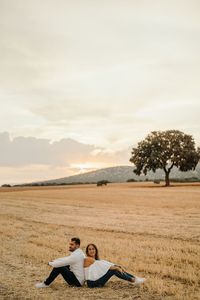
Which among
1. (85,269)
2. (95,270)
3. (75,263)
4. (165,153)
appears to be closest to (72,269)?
(75,263)

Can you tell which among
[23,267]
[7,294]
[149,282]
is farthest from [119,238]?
[7,294]

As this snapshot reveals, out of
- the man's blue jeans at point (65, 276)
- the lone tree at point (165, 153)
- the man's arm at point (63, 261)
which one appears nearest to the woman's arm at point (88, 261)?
the man's arm at point (63, 261)

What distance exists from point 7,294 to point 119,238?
10686mm

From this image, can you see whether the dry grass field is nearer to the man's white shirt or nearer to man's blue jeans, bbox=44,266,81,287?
man's blue jeans, bbox=44,266,81,287

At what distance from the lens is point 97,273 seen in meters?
12.3

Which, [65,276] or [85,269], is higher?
[85,269]

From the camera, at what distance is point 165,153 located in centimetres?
9394

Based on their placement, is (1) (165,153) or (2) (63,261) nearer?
(2) (63,261)

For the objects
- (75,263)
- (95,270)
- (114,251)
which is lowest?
(114,251)

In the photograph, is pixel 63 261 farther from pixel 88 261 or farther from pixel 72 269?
pixel 88 261

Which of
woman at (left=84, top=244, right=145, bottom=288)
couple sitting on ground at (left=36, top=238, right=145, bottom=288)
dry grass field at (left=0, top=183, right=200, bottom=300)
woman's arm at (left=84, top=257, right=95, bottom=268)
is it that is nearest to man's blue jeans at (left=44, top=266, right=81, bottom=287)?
couple sitting on ground at (left=36, top=238, right=145, bottom=288)

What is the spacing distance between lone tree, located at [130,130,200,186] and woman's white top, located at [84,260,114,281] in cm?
8043

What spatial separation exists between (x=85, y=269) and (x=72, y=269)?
395 millimetres

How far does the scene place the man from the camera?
1234cm
